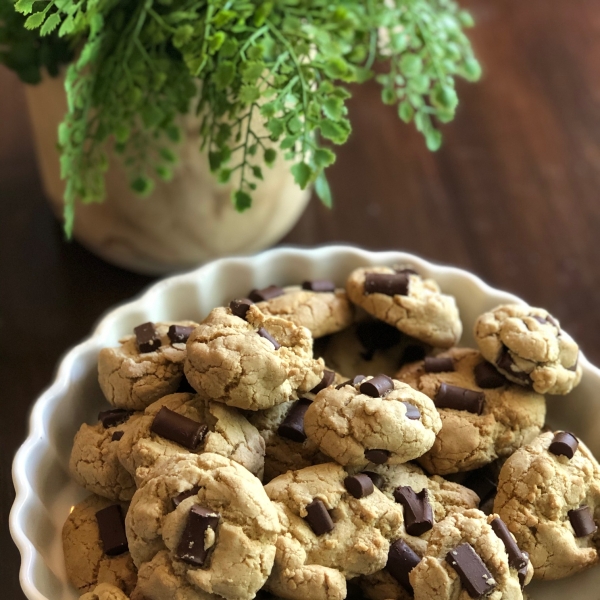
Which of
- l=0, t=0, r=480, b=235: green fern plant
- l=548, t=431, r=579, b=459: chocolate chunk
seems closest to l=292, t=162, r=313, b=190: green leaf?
l=0, t=0, r=480, b=235: green fern plant

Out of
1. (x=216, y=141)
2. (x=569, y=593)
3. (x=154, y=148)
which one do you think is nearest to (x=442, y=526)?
(x=569, y=593)

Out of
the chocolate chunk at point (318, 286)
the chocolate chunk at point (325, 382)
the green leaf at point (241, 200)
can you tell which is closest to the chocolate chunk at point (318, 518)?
the chocolate chunk at point (325, 382)

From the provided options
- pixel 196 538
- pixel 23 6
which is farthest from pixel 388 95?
pixel 196 538

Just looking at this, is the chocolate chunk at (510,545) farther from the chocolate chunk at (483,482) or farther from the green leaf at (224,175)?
the green leaf at (224,175)

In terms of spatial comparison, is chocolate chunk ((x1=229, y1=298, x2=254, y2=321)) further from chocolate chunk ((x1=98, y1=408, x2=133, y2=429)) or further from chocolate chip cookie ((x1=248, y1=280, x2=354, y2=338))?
chocolate chunk ((x1=98, y1=408, x2=133, y2=429))

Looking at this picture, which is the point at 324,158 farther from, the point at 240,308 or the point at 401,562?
the point at 401,562

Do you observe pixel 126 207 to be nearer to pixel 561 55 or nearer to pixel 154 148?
pixel 154 148

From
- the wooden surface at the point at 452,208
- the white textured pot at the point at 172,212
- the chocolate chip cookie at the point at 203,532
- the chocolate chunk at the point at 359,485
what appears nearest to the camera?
the chocolate chip cookie at the point at 203,532
